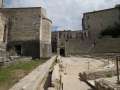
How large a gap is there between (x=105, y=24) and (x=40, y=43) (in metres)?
29.7

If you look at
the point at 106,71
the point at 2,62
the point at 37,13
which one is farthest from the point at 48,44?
the point at 106,71

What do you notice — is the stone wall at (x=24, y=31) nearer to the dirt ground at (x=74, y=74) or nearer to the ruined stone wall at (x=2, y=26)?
the ruined stone wall at (x=2, y=26)

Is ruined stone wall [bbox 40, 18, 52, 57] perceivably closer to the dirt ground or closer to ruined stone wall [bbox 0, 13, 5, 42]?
ruined stone wall [bbox 0, 13, 5, 42]

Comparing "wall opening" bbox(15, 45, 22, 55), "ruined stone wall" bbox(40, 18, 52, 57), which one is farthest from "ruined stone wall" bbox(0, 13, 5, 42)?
"ruined stone wall" bbox(40, 18, 52, 57)

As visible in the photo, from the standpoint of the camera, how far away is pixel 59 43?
57062 mm

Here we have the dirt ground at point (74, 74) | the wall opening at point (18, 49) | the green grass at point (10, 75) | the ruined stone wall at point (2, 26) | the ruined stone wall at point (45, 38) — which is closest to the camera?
the green grass at point (10, 75)

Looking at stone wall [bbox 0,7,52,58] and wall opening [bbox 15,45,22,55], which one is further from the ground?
stone wall [bbox 0,7,52,58]

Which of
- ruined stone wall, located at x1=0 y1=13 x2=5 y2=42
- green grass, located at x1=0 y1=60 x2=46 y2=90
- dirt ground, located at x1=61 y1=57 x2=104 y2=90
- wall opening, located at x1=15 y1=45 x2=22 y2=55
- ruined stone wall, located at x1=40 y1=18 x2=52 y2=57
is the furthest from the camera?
ruined stone wall, located at x1=40 y1=18 x2=52 y2=57

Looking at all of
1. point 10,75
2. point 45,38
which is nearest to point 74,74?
point 10,75

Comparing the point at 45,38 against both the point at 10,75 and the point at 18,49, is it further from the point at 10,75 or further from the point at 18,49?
the point at 10,75

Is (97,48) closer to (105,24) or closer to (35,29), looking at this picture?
(105,24)

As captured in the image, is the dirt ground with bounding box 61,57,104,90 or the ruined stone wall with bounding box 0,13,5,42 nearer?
the dirt ground with bounding box 61,57,104,90

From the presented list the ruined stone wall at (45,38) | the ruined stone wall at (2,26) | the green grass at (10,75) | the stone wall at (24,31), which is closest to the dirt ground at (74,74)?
the green grass at (10,75)

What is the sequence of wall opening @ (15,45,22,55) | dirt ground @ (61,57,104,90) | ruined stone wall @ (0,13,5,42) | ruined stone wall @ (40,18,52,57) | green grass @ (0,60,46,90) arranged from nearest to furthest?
green grass @ (0,60,46,90) → dirt ground @ (61,57,104,90) → ruined stone wall @ (0,13,5,42) → wall opening @ (15,45,22,55) → ruined stone wall @ (40,18,52,57)
